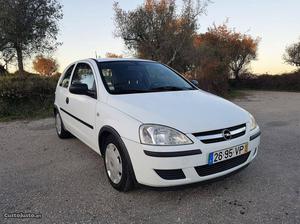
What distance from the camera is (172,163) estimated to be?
246cm

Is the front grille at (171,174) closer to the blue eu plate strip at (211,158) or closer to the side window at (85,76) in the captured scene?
the blue eu plate strip at (211,158)

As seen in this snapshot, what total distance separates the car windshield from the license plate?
131 centimetres

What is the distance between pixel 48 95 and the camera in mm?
9180

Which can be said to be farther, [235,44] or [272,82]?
[235,44]

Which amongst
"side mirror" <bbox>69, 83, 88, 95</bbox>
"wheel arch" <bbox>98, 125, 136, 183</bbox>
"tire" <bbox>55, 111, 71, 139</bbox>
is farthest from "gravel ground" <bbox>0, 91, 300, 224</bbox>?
"side mirror" <bbox>69, 83, 88, 95</bbox>

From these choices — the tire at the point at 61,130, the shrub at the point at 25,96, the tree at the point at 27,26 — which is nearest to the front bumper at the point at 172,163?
the tire at the point at 61,130

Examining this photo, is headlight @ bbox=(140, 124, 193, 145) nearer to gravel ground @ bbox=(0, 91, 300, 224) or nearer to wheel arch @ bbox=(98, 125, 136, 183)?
wheel arch @ bbox=(98, 125, 136, 183)

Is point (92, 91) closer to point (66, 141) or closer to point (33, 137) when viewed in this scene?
point (66, 141)

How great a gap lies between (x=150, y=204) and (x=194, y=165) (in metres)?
0.68

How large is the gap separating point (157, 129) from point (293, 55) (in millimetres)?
31415

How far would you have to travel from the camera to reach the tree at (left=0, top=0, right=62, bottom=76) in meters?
11.8

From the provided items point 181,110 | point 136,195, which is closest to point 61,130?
point 136,195

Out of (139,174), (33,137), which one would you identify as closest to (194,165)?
(139,174)

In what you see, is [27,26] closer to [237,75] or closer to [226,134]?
[226,134]
